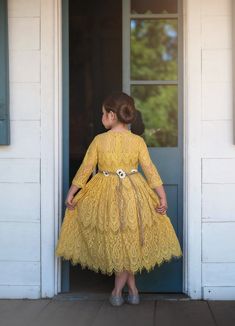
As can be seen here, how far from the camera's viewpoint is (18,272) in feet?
13.8

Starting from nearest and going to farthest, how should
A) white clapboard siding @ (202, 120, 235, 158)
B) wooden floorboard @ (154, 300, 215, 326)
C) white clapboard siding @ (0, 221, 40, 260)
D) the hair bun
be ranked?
wooden floorboard @ (154, 300, 215, 326), the hair bun, white clapboard siding @ (202, 120, 235, 158), white clapboard siding @ (0, 221, 40, 260)

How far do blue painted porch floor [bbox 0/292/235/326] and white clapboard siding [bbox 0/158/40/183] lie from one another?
88cm

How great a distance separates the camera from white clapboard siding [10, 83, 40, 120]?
413cm

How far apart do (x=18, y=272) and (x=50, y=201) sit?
60 cm

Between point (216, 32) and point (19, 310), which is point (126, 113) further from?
point (19, 310)

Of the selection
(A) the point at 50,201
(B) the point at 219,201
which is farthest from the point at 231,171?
(A) the point at 50,201

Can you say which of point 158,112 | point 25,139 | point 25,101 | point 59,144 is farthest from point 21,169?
point 158,112

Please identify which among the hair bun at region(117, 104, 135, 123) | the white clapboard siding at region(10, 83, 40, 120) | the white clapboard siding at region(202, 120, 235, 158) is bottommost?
the white clapboard siding at region(202, 120, 235, 158)

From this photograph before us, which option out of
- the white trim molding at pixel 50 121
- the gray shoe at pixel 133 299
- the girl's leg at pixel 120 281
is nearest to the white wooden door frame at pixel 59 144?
the white trim molding at pixel 50 121

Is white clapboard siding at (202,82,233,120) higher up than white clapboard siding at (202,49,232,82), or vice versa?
white clapboard siding at (202,49,232,82)

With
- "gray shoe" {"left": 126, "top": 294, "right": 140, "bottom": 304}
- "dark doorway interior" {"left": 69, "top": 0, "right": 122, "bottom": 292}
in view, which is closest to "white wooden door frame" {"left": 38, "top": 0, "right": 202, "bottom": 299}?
"gray shoe" {"left": 126, "top": 294, "right": 140, "bottom": 304}

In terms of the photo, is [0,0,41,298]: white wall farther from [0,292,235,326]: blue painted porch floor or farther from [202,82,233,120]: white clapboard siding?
[202,82,233,120]: white clapboard siding

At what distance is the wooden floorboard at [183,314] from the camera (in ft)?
12.0

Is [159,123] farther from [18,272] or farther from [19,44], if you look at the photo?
[18,272]
